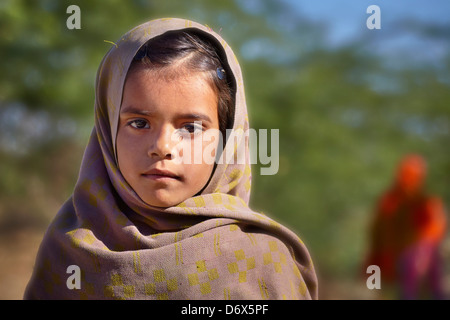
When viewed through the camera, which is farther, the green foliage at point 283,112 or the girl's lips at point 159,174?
the green foliage at point 283,112

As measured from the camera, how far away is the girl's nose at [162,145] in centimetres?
136

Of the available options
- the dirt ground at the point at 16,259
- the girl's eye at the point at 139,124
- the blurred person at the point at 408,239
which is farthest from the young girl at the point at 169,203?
the dirt ground at the point at 16,259

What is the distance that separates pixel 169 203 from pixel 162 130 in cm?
20

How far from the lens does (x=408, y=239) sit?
5027 mm

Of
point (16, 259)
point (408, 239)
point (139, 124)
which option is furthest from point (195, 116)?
point (16, 259)

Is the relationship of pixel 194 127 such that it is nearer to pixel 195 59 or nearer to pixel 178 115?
pixel 178 115

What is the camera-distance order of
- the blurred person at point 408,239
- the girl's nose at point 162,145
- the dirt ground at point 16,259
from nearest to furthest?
1. the girl's nose at point 162,145
2. the blurred person at point 408,239
3. the dirt ground at point 16,259

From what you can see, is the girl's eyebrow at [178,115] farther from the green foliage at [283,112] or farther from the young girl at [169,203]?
the green foliage at [283,112]

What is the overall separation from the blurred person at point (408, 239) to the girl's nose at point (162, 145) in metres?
4.12

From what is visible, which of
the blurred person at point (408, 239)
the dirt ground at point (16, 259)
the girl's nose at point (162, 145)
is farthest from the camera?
the dirt ground at point (16, 259)

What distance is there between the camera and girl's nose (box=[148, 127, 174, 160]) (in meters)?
1.36

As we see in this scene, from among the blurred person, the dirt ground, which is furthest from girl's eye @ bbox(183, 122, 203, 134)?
the dirt ground

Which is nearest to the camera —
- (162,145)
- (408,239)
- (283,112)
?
(162,145)

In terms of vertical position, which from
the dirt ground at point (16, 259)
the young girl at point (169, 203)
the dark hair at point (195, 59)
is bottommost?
the dirt ground at point (16, 259)
